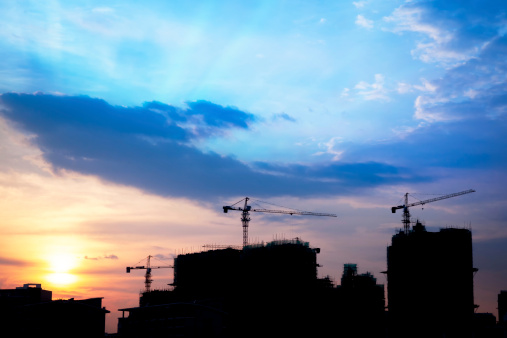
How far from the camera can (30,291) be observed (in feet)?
609

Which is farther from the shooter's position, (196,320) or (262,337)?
(262,337)

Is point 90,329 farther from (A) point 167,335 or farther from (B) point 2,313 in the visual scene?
(A) point 167,335

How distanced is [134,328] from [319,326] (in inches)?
3789

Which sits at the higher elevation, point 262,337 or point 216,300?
point 216,300

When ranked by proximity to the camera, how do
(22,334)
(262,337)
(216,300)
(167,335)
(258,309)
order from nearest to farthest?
(167,335), (22,334), (216,300), (262,337), (258,309)

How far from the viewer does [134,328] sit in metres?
110

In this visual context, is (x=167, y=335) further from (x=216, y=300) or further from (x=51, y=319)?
(x=216, y=300)

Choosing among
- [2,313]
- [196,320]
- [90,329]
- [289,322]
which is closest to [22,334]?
[2,313]

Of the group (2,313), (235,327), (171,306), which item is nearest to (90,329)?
(2,313)

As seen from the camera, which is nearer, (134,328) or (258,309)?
(134,328)

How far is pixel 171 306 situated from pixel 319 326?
92776mm

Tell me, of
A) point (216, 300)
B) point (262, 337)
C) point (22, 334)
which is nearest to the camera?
point (22, 334)

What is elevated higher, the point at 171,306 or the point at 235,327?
the point at 171,306

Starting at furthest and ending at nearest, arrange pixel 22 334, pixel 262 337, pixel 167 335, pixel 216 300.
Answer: pixel 262 337 → pixel 216 300 → pixel 22 334 → pixel 167 335
